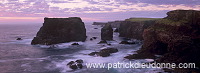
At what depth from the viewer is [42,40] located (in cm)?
8012

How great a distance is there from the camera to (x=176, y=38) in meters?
43.0

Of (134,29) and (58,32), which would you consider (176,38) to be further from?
(58,32)

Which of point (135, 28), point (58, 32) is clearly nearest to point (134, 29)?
point (135, 28)

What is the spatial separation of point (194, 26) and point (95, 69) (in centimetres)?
2392

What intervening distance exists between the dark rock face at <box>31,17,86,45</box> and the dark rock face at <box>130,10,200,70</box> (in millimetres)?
41689

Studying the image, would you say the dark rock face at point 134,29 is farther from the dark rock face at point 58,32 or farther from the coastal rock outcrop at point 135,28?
the dark rock face at point 58,32

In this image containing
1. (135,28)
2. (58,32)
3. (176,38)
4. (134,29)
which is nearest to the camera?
(176,38)

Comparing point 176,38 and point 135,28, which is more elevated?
point 176,38

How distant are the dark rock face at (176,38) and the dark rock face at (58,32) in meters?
41.7

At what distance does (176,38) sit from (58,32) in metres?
54.1

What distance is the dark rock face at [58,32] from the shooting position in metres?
80.9

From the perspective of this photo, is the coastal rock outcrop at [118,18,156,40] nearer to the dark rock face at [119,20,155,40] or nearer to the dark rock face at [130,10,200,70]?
the dark rock face at [119,20,155,40]

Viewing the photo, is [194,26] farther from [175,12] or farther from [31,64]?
[31,64]

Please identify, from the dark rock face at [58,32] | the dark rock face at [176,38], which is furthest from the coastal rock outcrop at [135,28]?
the dark rock face at [176,38]
